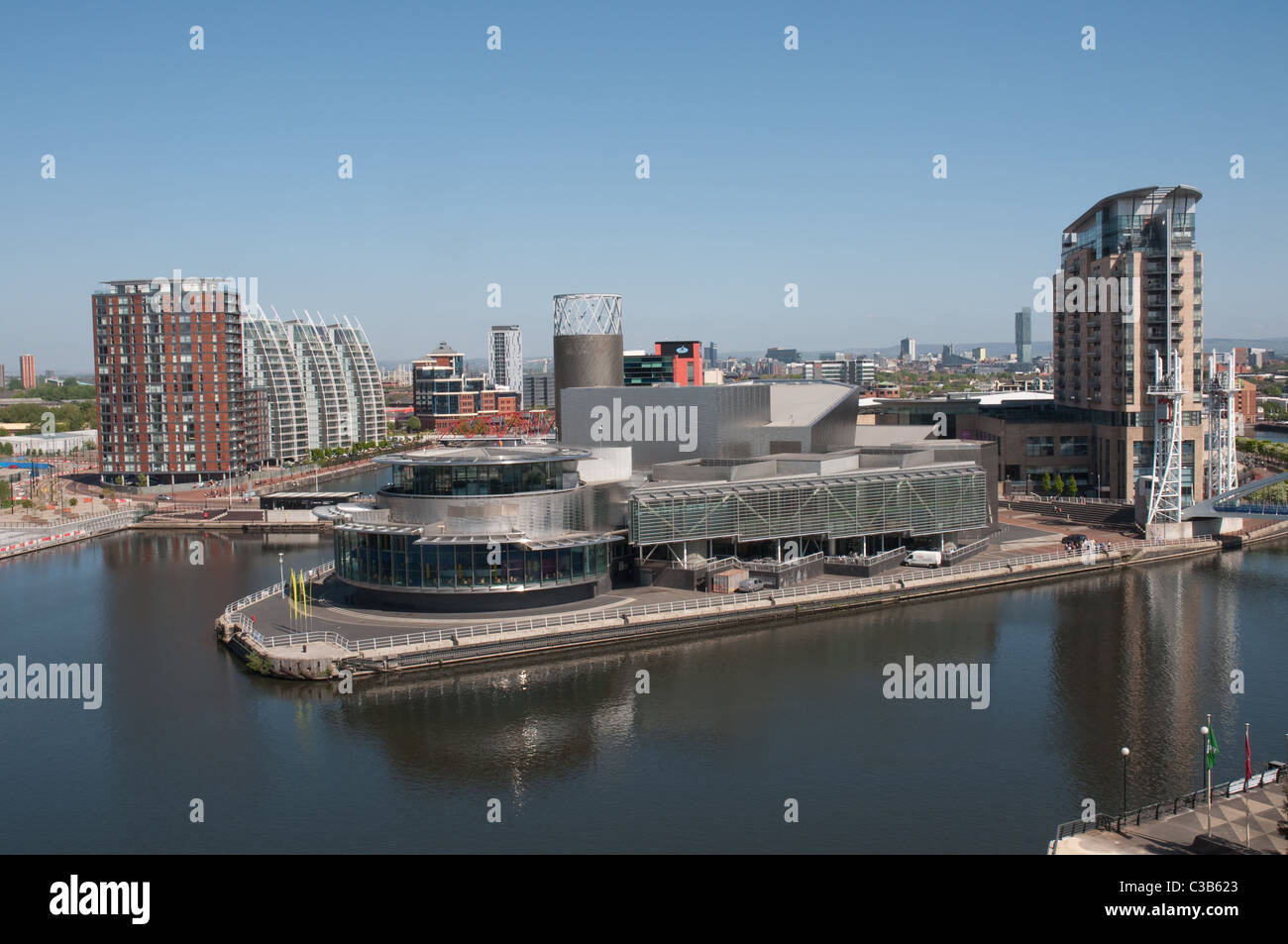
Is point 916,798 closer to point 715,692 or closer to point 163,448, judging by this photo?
point 715,692

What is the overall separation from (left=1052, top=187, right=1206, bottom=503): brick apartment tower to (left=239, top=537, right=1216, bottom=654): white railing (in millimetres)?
10770

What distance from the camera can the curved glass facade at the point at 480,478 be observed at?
119ft

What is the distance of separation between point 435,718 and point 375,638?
507 cm

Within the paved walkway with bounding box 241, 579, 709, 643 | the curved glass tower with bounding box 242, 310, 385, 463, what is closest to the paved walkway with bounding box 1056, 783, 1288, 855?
the paved walkway with bounding box 241, 579, 709, 643

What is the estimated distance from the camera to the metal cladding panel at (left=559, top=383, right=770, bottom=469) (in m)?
48.7

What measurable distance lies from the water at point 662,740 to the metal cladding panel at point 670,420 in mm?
13148

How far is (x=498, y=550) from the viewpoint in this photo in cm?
3459

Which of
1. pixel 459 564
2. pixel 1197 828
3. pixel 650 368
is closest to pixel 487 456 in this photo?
pixel 459 564

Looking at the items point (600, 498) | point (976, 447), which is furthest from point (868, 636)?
point (976, 447)

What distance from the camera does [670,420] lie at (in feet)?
Answer: 161

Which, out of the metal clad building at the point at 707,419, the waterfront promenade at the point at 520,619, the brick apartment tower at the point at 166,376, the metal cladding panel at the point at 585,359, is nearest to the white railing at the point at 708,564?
the waterfront promenade at the point at 520,619

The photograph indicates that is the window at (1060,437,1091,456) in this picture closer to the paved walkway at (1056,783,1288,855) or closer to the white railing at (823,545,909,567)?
the white railing at (823,545,909,567)

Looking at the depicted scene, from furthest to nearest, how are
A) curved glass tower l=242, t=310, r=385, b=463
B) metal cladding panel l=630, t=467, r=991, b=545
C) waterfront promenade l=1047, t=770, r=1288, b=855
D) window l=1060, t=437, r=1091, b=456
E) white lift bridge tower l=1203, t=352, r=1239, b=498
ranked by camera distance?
curved glass tower l=242, t=310, r=385, b=463, window l=1060, t=437, r=1091, b=456, white lift bridge tower l=1203, t=352, r=1239, b=498, metal cladding panel l=630, t=467, r=991, b=545, waterfront promenade l=1047, t=770, r=1288, b=855

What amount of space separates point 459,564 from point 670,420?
16.9 metres
